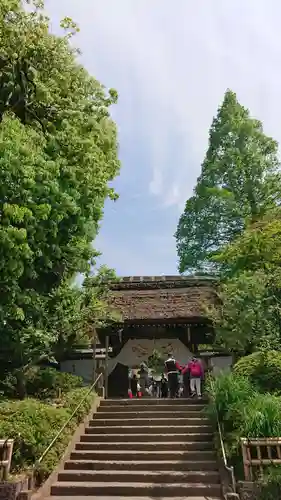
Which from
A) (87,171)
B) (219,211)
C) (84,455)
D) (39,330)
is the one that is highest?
(219,211)

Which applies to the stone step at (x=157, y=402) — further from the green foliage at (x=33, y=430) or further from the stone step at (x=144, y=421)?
the green foliage at (x=33, y=430)

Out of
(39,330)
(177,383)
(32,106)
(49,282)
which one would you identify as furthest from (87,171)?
(177,383)

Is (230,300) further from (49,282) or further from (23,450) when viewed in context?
(23,450)

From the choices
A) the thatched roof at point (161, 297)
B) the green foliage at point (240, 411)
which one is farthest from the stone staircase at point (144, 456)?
the thatched roof at point (161, 297)

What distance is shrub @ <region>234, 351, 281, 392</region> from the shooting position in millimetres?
11158

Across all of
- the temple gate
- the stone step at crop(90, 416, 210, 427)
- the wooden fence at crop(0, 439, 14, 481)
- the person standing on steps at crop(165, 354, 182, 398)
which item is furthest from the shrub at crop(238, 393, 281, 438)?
the temple gate

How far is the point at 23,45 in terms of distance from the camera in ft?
37.9

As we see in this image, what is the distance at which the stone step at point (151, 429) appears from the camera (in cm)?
1124

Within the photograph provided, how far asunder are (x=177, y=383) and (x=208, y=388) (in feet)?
15.6

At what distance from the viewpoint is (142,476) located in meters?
9.19

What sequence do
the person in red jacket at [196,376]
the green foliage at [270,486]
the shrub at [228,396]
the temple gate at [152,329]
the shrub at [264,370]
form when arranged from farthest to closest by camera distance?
the temple gate at [152,329]
the person in red jacket at [196,376]
the shrub at [264,370]
the shrub at [228,396]
the green foliage at [270,486]

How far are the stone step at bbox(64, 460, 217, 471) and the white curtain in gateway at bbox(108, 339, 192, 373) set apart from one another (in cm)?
765

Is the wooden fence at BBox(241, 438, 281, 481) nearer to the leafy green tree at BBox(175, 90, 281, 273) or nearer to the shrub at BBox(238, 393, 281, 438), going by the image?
the shrub at BBox(238, 393, 281, 438)

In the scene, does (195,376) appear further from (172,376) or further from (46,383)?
(46,383)
